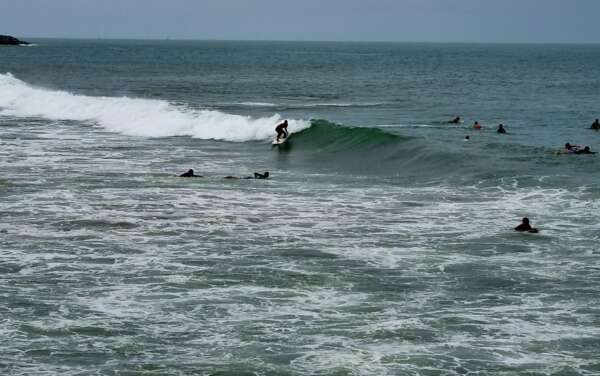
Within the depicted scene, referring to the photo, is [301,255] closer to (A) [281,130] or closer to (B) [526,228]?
(B) [526,228]

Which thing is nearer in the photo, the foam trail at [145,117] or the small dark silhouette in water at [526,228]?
the small dark silhouette in water at [526,228]

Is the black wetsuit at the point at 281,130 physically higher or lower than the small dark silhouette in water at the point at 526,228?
higher

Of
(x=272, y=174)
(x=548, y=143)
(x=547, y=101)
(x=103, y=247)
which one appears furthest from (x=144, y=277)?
(x=547, y=101)

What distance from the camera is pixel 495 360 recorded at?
15.2m

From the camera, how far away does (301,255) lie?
2166cm

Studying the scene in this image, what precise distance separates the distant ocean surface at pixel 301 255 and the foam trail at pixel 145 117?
1.47 m

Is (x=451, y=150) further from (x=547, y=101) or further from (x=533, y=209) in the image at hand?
(x=547, y=101)

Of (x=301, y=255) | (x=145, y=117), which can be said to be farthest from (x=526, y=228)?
(x=145, y=117)

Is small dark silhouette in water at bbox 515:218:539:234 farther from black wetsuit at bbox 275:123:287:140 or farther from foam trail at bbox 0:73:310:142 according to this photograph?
foam trail at bbox 0:73:310:142

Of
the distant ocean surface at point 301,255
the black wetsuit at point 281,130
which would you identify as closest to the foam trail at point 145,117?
the distant ocean surface at point 301,255

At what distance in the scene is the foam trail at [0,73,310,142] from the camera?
4909 centimetres

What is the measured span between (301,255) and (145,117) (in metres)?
34.2

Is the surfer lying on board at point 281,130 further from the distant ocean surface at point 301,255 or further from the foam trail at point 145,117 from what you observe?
the foam trail at point 145,117

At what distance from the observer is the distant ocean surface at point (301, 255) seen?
15.6m
